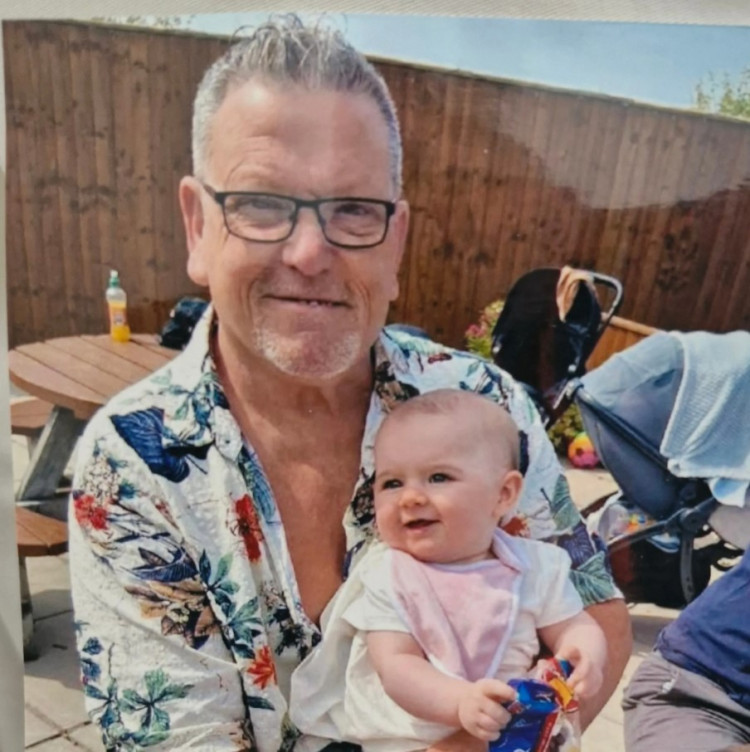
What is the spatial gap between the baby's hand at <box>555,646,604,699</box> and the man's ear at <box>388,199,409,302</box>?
318 millimetres

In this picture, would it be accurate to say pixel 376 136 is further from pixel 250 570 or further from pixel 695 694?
pixel 695 694

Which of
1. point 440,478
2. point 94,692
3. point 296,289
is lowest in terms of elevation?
point 94,692

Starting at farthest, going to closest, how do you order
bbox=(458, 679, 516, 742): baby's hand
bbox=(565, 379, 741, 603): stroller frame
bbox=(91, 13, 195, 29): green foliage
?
bbox=(565, 379, 741, 603): stroller frame, bbox=(91, 13, 195, 29): green foliage, bbox=(458, 679, 516, 742): baby's hand

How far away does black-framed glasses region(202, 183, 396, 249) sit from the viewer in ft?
2.06

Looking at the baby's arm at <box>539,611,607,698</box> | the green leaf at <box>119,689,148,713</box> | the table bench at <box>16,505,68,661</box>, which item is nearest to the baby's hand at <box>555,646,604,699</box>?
the baby's arm at <box>539,611,607,698</box>

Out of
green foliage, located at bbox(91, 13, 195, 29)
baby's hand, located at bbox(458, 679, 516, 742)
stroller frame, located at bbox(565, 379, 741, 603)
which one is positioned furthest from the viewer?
stroller frame, located at bbox(565, 379, 741, 603)

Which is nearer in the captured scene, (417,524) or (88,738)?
(417,524)

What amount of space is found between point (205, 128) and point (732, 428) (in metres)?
0.52

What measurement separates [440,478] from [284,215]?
230 millimetres

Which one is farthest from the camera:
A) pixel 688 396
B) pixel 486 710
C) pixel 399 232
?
pixel 688 396

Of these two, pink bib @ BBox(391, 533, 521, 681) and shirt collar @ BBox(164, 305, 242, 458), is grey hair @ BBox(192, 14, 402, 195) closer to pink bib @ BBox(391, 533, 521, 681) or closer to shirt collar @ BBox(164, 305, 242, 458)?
shirt collar @ BBox(164, 305, 242, 458)

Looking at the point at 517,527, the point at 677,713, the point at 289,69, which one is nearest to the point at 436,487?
the point at 517,527

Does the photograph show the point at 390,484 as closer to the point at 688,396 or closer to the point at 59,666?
the point at 688,396

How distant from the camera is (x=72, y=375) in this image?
2.56 ft
